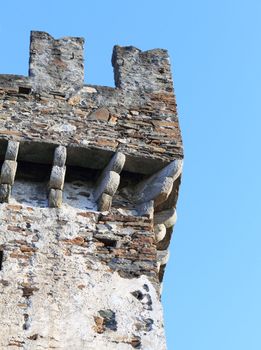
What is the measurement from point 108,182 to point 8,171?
902 millimetres

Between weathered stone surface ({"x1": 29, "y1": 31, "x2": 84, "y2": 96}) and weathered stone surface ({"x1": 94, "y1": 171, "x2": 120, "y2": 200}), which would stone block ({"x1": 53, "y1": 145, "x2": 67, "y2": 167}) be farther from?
weathered stone surface ({"x1": 29, "y1": 31, "x2": 84, "y2": 96})

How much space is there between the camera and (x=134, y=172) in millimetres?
8195

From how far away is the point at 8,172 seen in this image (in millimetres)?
7707

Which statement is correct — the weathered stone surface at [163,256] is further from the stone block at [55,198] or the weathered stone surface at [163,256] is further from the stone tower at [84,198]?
the stone block at [55,198]

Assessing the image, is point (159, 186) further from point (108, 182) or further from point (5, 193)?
point (5, 193)

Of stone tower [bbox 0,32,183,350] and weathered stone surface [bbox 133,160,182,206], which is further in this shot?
weathered stone surface [bbox 133,160,182,206]

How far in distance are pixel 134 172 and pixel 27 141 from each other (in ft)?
3.48

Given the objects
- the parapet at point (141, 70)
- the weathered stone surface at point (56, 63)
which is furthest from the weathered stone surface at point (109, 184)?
the parapet at point (141, 70)

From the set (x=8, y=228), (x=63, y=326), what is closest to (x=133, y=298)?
(x=63, y=326)

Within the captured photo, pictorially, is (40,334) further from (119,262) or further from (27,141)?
(27,141)

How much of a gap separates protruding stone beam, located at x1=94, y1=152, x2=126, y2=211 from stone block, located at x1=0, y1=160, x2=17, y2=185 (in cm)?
78

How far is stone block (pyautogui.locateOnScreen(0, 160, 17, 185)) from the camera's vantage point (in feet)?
25.2

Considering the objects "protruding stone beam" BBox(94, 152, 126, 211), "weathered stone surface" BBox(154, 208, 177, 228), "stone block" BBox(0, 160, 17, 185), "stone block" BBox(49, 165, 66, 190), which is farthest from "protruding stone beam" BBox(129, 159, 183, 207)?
"stone block" BBox(0, 160, 17, 185)

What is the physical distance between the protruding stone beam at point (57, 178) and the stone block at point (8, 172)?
13.5 inches
